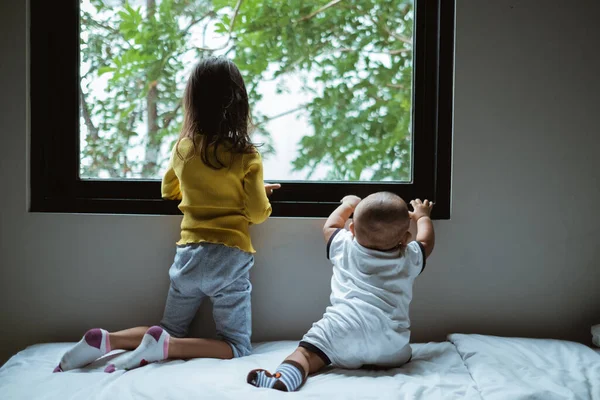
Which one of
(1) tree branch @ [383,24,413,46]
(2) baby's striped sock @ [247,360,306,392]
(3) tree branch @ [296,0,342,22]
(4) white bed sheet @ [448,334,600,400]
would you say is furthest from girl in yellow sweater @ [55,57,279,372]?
(4) white bed sheet @ [448,334,600,400]

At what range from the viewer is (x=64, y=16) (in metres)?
→ 1.73

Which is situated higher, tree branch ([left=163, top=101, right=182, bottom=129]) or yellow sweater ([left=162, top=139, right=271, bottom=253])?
tree branch ([left=163, top=101, right=182, bottom=129])

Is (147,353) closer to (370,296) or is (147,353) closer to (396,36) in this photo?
(370,296)

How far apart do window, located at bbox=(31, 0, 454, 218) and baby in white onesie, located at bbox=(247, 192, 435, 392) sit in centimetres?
29

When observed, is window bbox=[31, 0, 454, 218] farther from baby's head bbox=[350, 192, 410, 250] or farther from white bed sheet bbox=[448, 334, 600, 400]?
white bed sheet bbox=[448, 334, 600, 400]

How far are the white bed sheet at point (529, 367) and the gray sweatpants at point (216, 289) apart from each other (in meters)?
0.65

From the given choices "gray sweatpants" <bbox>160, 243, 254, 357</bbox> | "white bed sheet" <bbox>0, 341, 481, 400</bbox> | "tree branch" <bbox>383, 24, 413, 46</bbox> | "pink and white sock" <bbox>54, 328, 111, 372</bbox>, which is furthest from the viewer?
"tree branch" <bbox>383, 24, 413, 46</bbox>

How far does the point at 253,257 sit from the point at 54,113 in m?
0.82

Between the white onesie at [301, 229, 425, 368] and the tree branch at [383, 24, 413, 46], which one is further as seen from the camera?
the tree branch at [383, 24, 413, 46]

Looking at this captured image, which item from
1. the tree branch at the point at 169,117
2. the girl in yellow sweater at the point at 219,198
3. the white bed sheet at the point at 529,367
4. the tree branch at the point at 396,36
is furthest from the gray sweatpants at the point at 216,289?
the tree branch at the point at 396,36

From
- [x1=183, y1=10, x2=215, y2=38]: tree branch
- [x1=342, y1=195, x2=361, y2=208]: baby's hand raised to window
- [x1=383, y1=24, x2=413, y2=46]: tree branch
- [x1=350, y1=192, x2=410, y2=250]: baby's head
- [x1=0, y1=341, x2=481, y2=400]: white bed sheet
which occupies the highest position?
[x1=183, y1=10, x2=215, y2=38]: tree branch

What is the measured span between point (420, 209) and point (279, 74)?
0.67 meters

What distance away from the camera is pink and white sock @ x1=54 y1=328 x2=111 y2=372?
137 centimetres

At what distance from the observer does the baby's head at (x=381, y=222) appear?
1433mm
